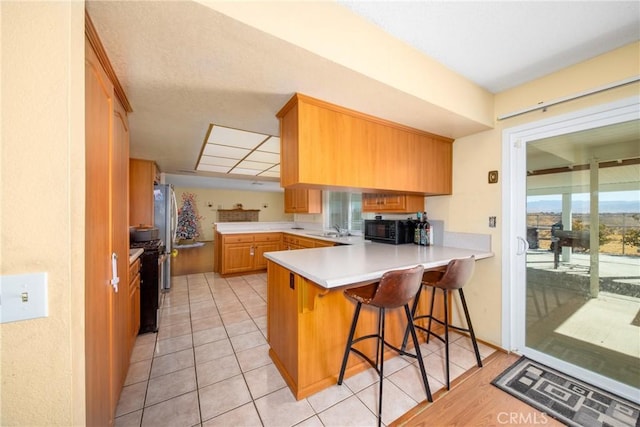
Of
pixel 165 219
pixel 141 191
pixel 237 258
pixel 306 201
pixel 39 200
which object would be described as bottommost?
pixel 237 258

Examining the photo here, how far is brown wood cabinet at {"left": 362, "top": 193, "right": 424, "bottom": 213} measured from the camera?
261 cm

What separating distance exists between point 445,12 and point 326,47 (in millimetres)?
695

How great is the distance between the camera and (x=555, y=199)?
1.96m

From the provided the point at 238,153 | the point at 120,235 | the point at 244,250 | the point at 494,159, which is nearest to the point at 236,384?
the point at 120,235

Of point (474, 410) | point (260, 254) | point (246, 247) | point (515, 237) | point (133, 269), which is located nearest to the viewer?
point (474, 410)

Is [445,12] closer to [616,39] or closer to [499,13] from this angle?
[499,13]

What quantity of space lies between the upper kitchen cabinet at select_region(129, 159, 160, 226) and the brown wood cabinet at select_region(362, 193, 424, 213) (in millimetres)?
3186

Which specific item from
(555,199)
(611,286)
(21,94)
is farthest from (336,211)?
(21,94)

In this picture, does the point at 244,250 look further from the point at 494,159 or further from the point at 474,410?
the point at 494,159

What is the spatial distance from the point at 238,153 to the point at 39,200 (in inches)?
115

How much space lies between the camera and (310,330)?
5.53ft

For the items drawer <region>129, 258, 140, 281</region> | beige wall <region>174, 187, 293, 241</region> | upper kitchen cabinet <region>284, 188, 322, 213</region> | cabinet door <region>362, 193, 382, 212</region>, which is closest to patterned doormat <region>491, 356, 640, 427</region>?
cabinet door <region>362, 193, 382, 212</region>

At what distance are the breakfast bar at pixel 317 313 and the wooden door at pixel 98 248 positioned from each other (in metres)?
0.97

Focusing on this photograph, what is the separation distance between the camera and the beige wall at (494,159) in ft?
5.35
